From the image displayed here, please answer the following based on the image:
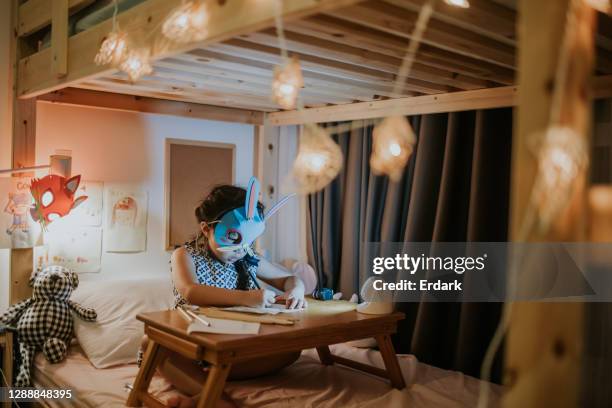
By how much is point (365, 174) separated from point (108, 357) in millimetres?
1542

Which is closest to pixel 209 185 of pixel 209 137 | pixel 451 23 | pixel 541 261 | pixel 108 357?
pixel 209 137

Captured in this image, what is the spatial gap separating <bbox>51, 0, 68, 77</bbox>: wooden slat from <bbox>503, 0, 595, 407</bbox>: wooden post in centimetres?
199

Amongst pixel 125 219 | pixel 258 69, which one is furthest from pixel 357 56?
pixel 125 219

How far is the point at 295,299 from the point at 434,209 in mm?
871

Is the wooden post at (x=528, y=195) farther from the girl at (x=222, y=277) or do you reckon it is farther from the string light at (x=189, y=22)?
the girl at (x=222, y=277)

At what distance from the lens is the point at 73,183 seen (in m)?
2.87

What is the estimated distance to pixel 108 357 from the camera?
8.65ft

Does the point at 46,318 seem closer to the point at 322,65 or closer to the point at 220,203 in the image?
the point at 220,203

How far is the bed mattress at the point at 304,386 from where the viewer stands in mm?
2225

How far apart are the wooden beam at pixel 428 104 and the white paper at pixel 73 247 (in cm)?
123

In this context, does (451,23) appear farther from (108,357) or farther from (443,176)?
(108,357)

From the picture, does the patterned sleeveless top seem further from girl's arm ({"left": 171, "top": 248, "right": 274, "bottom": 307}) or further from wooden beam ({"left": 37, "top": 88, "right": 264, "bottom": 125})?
wooden beam ({"left": 37, "top": 88, "right": 264, "bottom": 125})

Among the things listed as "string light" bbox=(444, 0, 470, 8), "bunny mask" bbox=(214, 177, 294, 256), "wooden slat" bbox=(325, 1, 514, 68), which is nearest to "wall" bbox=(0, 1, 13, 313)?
"bunny mask" bbox=(214, 177, 294, 256)

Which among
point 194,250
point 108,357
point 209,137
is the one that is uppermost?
point 209,137
